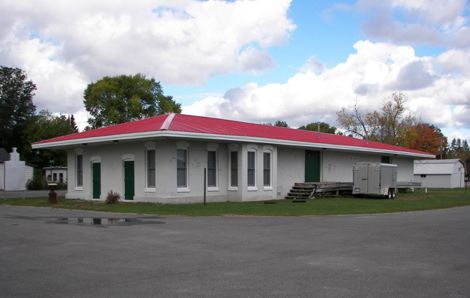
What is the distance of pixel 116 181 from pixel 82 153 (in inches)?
154

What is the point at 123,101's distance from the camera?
68.0m

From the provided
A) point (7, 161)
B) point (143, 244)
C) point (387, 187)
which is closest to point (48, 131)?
point (7, 161)

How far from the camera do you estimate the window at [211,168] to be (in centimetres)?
2738

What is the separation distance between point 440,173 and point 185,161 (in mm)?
46253

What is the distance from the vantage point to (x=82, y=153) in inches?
1215

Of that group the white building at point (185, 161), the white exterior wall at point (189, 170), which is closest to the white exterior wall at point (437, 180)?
the white building at point (185, 161)

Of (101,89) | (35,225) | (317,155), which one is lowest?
(35,225)

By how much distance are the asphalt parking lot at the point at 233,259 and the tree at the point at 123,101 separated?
51.0m

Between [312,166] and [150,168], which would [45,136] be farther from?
[150,168]

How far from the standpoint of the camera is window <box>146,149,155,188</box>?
2617 centimetres

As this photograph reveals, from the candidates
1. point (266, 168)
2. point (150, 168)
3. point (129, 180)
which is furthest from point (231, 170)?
point (129, 180)

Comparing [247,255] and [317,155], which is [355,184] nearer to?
[317,155]

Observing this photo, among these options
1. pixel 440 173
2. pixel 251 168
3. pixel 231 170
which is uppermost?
pixel 251 168

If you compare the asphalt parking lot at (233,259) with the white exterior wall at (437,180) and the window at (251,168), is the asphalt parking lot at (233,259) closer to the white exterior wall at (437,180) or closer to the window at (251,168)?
the window at (251,168)
